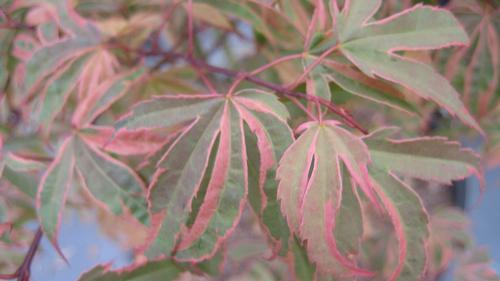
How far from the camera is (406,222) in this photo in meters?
0.42

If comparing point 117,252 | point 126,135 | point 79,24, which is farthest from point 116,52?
point 117,252

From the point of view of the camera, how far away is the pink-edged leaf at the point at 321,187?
0.37m

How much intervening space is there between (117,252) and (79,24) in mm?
1226

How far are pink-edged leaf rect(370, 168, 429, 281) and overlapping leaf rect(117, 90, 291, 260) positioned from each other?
0.09 metres

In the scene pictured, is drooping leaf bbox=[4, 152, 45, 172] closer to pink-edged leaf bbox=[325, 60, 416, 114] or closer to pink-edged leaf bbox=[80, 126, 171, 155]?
pink-edged leaf bbox=[80, 126, 171, 155]

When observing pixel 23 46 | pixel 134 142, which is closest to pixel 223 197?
pixel 134 142

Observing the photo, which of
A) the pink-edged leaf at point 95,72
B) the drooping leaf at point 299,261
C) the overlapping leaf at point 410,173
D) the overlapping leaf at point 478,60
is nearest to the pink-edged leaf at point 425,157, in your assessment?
the overlapping leaf at point 410,173

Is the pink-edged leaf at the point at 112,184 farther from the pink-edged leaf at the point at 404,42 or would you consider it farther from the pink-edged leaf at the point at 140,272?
the pink-edged leaf at the point at 404,42

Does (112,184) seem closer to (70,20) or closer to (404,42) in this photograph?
(70,20)

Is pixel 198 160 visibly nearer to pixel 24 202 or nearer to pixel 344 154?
pixel 344 154

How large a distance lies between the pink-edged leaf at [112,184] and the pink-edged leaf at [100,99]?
0.15 ft

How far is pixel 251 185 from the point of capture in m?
0.46

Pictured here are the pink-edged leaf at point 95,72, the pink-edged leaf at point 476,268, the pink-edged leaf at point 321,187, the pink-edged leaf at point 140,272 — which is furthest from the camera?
the pink-edged leaf at point 476,268

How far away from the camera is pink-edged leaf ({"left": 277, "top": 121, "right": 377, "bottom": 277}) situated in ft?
1.23
